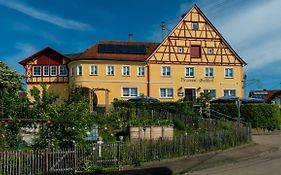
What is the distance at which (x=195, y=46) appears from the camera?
166 ft

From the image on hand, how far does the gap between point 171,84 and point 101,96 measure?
8655 mm

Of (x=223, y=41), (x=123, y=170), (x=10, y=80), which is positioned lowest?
(x=123, y=170)

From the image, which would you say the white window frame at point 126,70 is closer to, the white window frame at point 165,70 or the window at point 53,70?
the white window frame at point 165,70

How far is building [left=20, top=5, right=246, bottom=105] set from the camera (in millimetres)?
48312

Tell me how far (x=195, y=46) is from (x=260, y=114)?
16848 mm

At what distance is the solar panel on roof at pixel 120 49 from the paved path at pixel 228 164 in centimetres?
2809

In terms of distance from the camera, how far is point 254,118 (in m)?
36.0

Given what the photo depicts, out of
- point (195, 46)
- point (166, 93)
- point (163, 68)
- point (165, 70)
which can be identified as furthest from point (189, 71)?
point (166, 93)

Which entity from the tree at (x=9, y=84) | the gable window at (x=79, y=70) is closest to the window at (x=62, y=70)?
the gable window at (x=79, y=70)

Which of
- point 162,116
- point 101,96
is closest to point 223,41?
point 101,96

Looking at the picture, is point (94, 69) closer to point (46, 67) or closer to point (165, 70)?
point (46, 67)

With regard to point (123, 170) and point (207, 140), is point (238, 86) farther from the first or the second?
point (123, 170)

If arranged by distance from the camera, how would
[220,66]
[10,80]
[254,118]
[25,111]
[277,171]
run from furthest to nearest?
[220,66], [254,118], [10,80], [25,111], [277,171]

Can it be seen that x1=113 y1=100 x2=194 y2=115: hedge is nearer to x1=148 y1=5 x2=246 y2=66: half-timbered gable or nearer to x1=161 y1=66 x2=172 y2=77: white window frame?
x1=161 y1=66 x2=172 y2=77: white window frame
